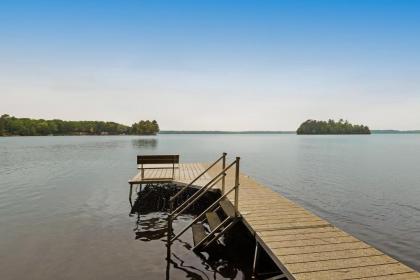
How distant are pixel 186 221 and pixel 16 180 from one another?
1829cm

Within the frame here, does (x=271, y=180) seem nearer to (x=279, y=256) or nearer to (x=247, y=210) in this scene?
(x=247, y=210)

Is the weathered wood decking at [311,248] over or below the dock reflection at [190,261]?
over

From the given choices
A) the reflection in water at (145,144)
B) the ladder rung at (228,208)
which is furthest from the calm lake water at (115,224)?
the reflection in water at (145,144)

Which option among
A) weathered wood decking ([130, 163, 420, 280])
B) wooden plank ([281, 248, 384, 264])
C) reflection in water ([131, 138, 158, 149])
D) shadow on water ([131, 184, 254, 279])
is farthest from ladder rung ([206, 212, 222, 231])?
reflection in water ([131, 138, 158, 149])

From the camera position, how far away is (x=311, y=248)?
6.58 metres

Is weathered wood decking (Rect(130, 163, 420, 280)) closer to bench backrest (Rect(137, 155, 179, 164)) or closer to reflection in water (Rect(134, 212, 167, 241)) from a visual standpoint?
reflection in water (Rect(134, 212, 167, 241))

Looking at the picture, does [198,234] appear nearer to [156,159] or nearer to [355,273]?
[355,273]

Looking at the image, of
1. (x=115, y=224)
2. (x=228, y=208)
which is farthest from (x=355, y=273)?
(x=115, y=224)

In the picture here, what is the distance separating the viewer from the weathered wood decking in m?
A: 5.44

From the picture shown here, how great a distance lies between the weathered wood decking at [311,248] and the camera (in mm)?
5441

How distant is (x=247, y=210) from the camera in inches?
387

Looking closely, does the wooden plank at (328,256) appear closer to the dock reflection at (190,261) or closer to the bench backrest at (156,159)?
the dock reflection at (190,261)

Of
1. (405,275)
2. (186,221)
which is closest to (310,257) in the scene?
(405,275)

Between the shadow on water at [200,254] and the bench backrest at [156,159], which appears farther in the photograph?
the bench backrest at [156,159]
